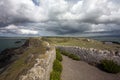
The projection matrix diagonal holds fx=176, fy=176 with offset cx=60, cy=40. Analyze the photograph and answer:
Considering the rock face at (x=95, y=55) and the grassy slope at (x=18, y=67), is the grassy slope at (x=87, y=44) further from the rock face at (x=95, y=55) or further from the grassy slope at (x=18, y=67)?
the grassy slope at (x=18, y=67)

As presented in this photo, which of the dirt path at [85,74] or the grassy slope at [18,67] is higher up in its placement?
the grassy slope at [18,67]

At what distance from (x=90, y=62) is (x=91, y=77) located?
5920mm

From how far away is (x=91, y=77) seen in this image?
Result: 18.0 meters

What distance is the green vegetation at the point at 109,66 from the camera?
66.0 ft

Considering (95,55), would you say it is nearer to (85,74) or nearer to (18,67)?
(85,74)

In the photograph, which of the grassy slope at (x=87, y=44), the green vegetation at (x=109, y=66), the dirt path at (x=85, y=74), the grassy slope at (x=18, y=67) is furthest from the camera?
the grassy slope at (x=87, y=44)

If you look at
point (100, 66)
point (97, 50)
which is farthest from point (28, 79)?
point (97, 50)

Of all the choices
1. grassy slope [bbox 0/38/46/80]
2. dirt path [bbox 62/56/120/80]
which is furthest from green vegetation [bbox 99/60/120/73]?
grassy slope [bbox 0/38/46/80]

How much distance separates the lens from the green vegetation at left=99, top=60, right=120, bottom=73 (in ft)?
66.0

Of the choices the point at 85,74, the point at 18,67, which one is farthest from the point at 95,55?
the point at 18,67

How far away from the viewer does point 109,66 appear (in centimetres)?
2073

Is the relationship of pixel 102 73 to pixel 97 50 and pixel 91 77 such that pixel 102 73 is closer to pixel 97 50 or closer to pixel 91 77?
pixel 91 77

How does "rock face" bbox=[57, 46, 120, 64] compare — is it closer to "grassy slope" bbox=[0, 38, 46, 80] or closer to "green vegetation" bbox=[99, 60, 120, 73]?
"green vegetation" bbox=[99, 60, 120, 73]

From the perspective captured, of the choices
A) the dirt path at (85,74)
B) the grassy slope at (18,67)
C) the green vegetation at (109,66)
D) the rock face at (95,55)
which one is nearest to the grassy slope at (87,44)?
the rock face at (95,55)
